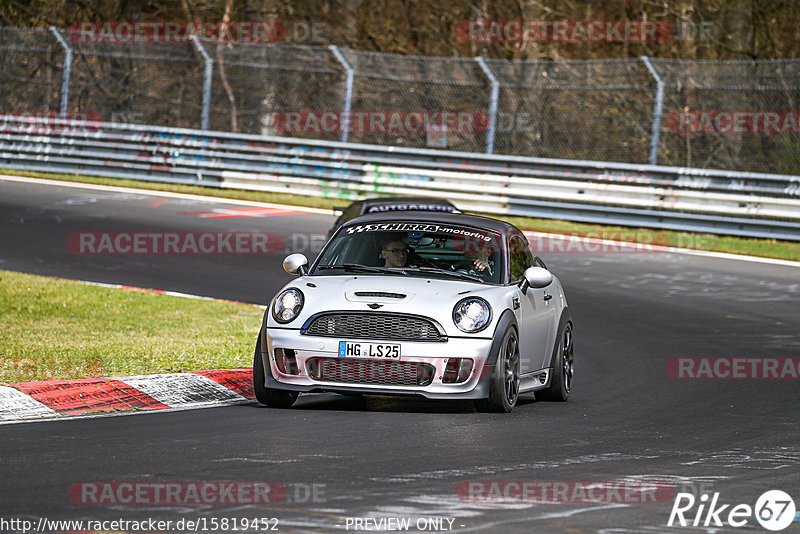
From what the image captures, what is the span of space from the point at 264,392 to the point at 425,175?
15.4 metres

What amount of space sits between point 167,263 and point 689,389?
30.2ft

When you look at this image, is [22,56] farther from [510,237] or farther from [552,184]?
[510,237]

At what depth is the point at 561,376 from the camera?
406 inches

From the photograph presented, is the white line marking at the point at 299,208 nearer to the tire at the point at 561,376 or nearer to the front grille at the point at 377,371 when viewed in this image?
the tire at the point at 561,376

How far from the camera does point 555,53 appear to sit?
36.6 metres

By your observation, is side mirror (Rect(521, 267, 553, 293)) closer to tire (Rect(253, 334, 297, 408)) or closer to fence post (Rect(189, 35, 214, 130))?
tire (Rect(253, 334, 297, 408))

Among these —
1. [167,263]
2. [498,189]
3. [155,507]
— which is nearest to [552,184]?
[498,189]

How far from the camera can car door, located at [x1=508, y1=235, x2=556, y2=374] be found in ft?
31.6

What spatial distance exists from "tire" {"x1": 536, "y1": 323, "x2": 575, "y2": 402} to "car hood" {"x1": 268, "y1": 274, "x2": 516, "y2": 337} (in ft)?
3.63

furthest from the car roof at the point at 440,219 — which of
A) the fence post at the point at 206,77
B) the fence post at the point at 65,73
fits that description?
the fence post at the point at 65,73

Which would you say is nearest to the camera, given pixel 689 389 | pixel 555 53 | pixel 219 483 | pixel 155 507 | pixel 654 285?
pixel 155 507

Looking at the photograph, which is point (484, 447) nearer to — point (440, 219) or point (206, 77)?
point (440, 219)

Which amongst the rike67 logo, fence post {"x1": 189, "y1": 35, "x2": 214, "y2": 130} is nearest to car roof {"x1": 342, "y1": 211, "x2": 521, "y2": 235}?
the rike67 logo

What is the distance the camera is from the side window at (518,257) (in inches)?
392
